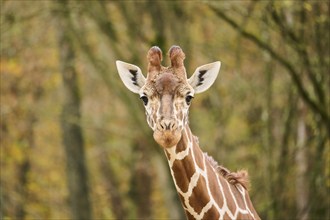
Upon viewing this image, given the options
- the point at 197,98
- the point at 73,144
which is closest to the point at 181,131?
the point at 73,144

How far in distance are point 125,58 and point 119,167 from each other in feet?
44.1

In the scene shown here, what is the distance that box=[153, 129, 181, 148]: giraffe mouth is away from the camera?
9500 mm

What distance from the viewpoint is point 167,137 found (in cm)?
952

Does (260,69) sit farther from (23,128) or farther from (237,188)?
(237,188)

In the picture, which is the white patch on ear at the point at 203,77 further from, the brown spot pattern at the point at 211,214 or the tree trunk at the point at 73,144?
the tree trunk at the point at 73,144

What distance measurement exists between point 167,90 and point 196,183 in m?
0.92

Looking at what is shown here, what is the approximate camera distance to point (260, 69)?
2612 cm

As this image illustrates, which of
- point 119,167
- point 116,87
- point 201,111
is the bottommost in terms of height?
point 119,167

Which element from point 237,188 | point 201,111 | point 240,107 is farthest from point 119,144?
point 237,188

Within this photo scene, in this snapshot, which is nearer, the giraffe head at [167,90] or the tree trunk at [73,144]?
the giraffe head at [167,90]

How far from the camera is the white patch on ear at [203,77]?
34.2 feet

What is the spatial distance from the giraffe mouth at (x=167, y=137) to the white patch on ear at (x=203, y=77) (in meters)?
0.87

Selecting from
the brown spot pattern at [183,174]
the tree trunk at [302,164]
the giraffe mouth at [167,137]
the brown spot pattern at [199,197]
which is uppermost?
the giraffe mouth at [167,137]

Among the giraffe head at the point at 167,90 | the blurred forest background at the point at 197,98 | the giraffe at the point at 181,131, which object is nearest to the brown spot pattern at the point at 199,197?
the giraffe at the point at 181,131
